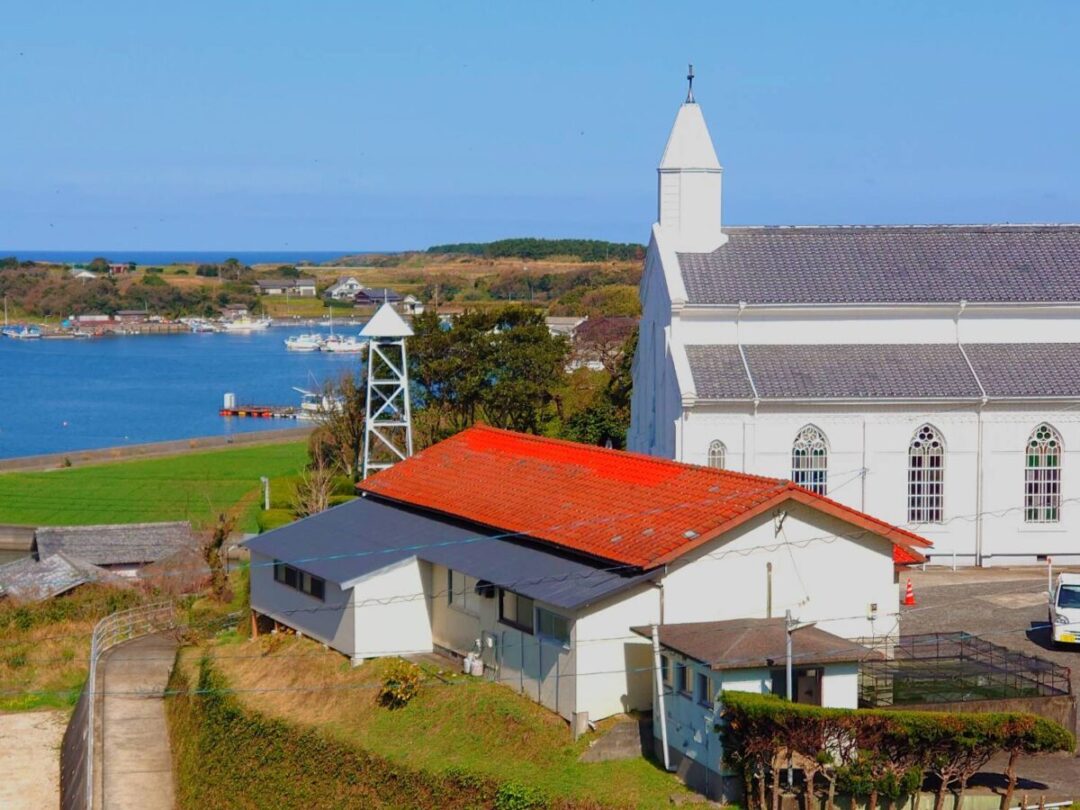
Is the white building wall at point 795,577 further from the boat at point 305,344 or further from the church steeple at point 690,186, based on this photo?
the boat at point 305,344

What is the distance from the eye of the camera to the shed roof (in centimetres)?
2105

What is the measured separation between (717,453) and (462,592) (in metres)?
11.6

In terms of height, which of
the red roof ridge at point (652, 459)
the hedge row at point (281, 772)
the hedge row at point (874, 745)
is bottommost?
the hedge row at point (281, 772)

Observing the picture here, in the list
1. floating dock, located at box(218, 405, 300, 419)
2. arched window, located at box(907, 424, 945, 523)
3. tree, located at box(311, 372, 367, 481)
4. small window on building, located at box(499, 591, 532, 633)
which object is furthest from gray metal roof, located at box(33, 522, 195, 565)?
floating dock, located at box(218, 405, 300, 419)

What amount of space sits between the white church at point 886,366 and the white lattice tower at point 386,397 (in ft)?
20.9

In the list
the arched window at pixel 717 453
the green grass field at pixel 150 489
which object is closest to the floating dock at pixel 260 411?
the green grass field at pixel 150 489

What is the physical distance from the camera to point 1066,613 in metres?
27.2

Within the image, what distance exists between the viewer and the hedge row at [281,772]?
22047mm

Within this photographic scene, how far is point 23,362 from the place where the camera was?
180125mm

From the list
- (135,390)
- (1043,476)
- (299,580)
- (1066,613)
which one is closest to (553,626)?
(299,580)

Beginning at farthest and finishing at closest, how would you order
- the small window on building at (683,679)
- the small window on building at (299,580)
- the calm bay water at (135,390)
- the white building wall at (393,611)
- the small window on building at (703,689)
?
1. the calm bay water at (135,390)
2. the small window on building at (299,580)
3. the white building wall at (393,611)
4. the small window on building at (683,679)
5. the small window on building at (703,689)

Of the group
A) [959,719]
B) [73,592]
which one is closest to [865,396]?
[959,719]

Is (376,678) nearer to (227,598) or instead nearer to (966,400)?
(227,598)

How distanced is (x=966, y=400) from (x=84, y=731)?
791 inches
